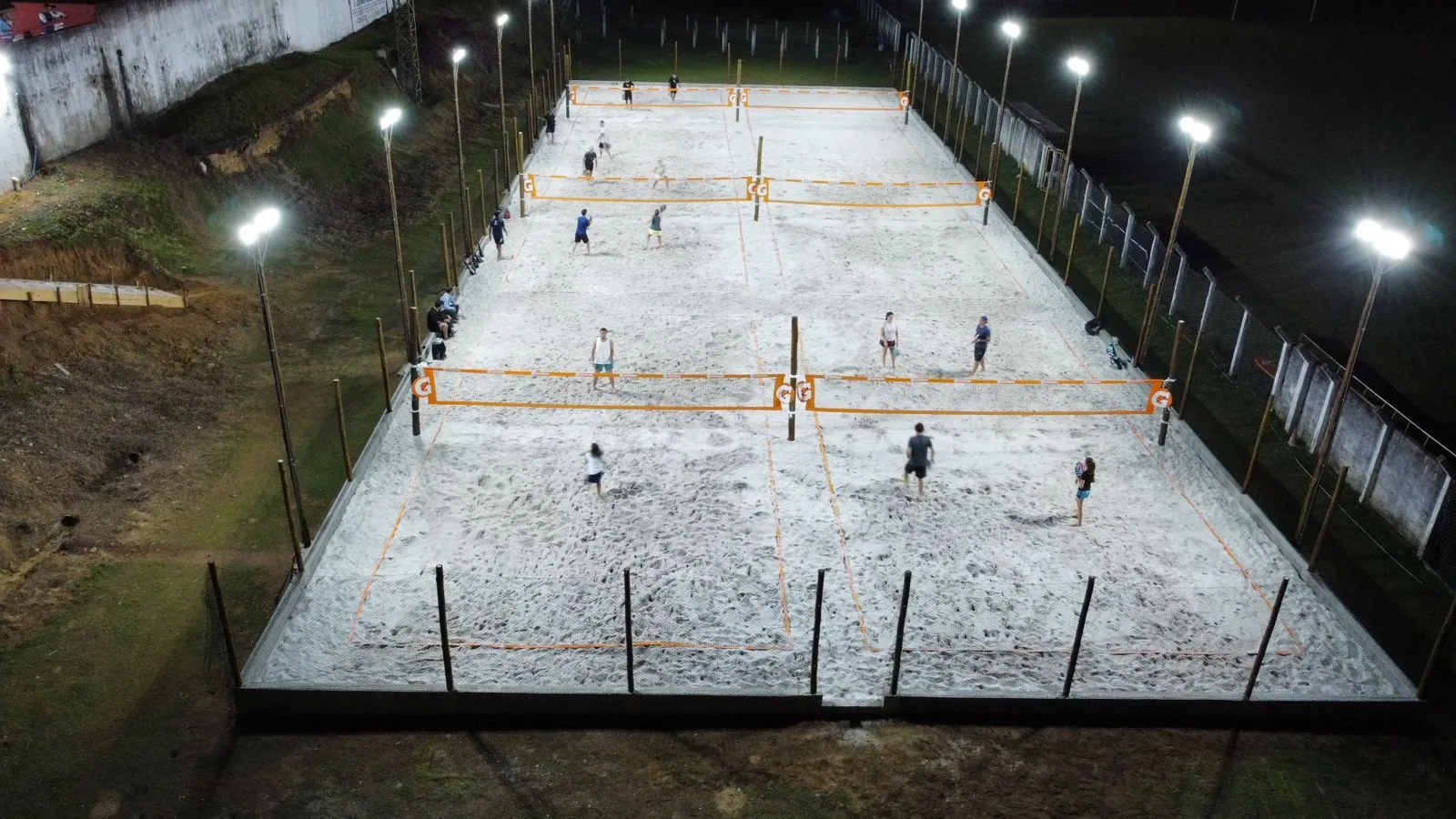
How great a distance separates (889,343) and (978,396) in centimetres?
239

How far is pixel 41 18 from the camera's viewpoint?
26.0 metres

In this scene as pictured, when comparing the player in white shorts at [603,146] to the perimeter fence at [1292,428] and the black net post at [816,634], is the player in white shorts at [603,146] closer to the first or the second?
the perimeter fence at [1292,428]

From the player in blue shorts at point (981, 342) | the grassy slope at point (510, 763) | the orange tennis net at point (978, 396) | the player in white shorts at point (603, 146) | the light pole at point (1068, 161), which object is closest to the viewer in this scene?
the grassy slope at point (510, 763)

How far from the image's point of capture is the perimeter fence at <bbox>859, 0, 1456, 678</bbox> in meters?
16.5

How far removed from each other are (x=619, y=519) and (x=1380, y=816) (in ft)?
39.0

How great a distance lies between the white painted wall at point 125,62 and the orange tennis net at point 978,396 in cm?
2117

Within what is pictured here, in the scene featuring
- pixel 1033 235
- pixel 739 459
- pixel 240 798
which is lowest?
pixel 240 798

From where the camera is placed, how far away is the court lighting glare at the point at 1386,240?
44.3 ft

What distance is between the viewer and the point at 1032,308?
27.4 m

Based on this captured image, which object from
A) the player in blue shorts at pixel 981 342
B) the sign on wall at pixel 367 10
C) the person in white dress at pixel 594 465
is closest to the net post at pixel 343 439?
the person in white dress at pixel 594 465

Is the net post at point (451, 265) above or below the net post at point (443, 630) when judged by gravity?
above

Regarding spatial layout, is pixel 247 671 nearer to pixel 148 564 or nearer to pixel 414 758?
pixel 414 758

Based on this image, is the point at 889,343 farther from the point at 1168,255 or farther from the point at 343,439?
the point at 343,439

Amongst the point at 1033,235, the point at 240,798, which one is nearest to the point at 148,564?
the point at 240,798
